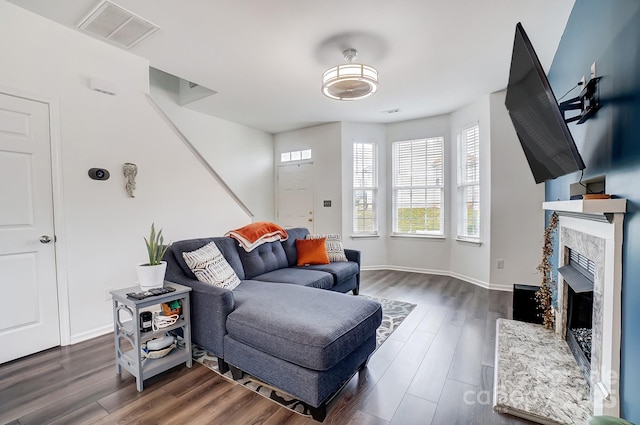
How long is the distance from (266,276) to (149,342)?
1.17m

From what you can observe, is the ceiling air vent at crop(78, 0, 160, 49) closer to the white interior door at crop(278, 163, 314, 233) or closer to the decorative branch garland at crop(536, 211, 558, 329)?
the white interior door at crop(278, 163, 314, 233)

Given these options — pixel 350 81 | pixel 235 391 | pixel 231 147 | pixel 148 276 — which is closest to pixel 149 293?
pixel 148 276

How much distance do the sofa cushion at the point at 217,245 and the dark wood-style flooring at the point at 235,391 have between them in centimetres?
79

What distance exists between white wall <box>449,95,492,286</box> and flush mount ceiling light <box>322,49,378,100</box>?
222 cm

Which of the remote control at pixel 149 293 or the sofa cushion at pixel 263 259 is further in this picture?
the sofa cushion at pixel 263 259

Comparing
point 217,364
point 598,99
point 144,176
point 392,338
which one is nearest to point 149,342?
point 217,364

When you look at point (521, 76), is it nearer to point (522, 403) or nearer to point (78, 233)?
point (522, 403)

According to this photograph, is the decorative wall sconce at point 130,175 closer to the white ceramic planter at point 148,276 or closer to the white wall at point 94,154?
the white wall at point 94,154

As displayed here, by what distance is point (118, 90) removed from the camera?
9.05 feet

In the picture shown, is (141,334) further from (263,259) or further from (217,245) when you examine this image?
(263,259)

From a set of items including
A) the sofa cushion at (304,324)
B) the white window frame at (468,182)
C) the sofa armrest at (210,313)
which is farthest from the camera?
the white window frame at (468,182)

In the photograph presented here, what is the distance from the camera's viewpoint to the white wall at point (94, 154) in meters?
2.29

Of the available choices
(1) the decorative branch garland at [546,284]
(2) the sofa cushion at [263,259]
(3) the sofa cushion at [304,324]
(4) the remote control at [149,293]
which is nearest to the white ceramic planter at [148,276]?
(4) the remote control at [149,293]

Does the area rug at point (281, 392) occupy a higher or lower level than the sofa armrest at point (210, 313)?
lower
